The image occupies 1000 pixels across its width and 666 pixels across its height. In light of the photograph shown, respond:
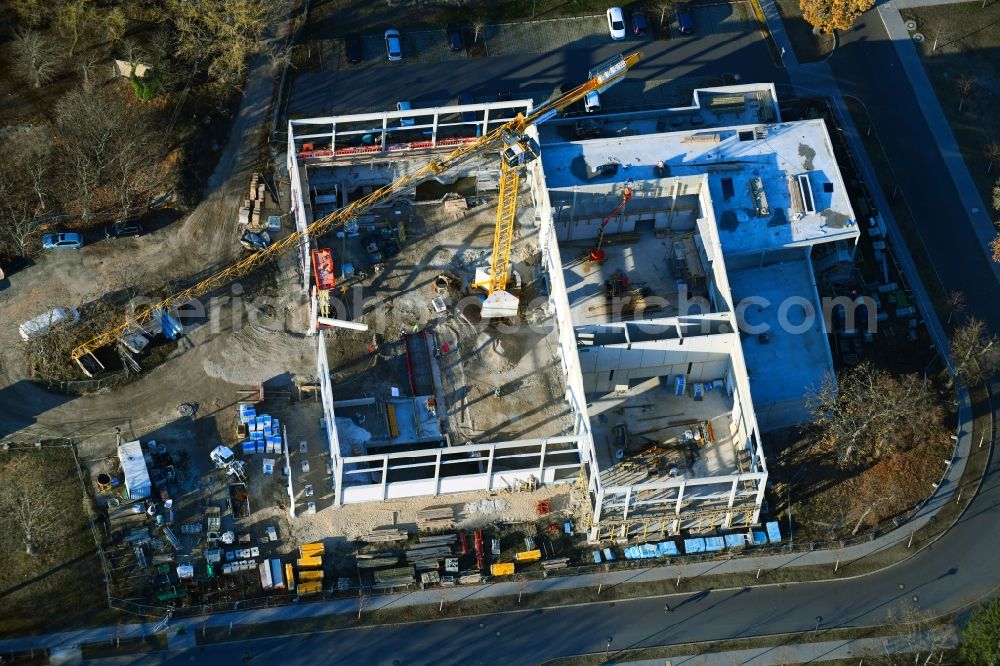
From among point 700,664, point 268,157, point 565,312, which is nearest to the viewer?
point 700,664

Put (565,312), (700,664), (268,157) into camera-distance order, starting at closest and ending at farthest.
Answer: (700,664), (565,312), (268,157)

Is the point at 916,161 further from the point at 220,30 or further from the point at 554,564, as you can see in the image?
the point at 220,30

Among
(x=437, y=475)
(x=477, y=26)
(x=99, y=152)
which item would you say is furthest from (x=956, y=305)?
(x=99, y=152)

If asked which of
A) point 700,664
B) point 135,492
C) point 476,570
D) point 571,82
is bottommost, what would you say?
point 700,664

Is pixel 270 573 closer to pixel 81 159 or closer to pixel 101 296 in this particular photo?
pixel 101 296

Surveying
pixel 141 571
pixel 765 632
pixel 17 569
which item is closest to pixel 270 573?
pixel 141 571

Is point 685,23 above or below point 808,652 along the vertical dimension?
above

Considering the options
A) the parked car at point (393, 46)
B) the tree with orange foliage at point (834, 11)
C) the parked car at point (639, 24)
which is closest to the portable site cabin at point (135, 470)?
the parked car at point (393, 46)

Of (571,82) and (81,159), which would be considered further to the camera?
(571,82)
